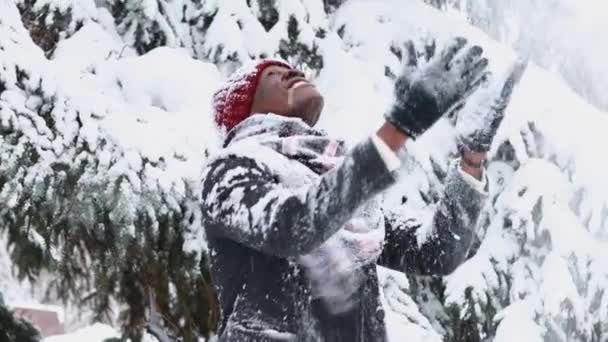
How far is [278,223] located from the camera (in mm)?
1523

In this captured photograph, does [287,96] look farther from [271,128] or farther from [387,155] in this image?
[387,155]

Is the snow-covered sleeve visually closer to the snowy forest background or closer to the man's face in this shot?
the man's face

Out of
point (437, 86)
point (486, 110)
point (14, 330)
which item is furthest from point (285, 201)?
point (14, 330)

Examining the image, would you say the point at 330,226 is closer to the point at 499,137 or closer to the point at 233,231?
the point at 233,231

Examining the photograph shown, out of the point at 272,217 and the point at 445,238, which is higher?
the point at 272,217

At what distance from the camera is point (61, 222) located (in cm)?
350

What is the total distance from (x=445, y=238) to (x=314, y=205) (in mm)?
449

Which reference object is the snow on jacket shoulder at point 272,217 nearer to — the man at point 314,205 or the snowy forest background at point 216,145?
the man at point 314,205

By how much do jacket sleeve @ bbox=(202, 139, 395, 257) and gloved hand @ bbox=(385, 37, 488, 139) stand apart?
0.23 feet

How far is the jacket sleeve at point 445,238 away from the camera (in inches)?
72.9

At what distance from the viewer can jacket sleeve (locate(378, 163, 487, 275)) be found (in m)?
1.85

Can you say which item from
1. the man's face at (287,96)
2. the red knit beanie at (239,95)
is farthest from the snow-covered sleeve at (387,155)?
the red knit beanie at (239,95)

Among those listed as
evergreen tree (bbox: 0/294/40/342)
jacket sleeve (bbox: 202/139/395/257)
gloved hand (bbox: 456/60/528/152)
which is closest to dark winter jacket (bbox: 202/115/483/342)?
jacket sleeve (bbox: 202/139/395/257)

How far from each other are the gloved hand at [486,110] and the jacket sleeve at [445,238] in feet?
0.34
